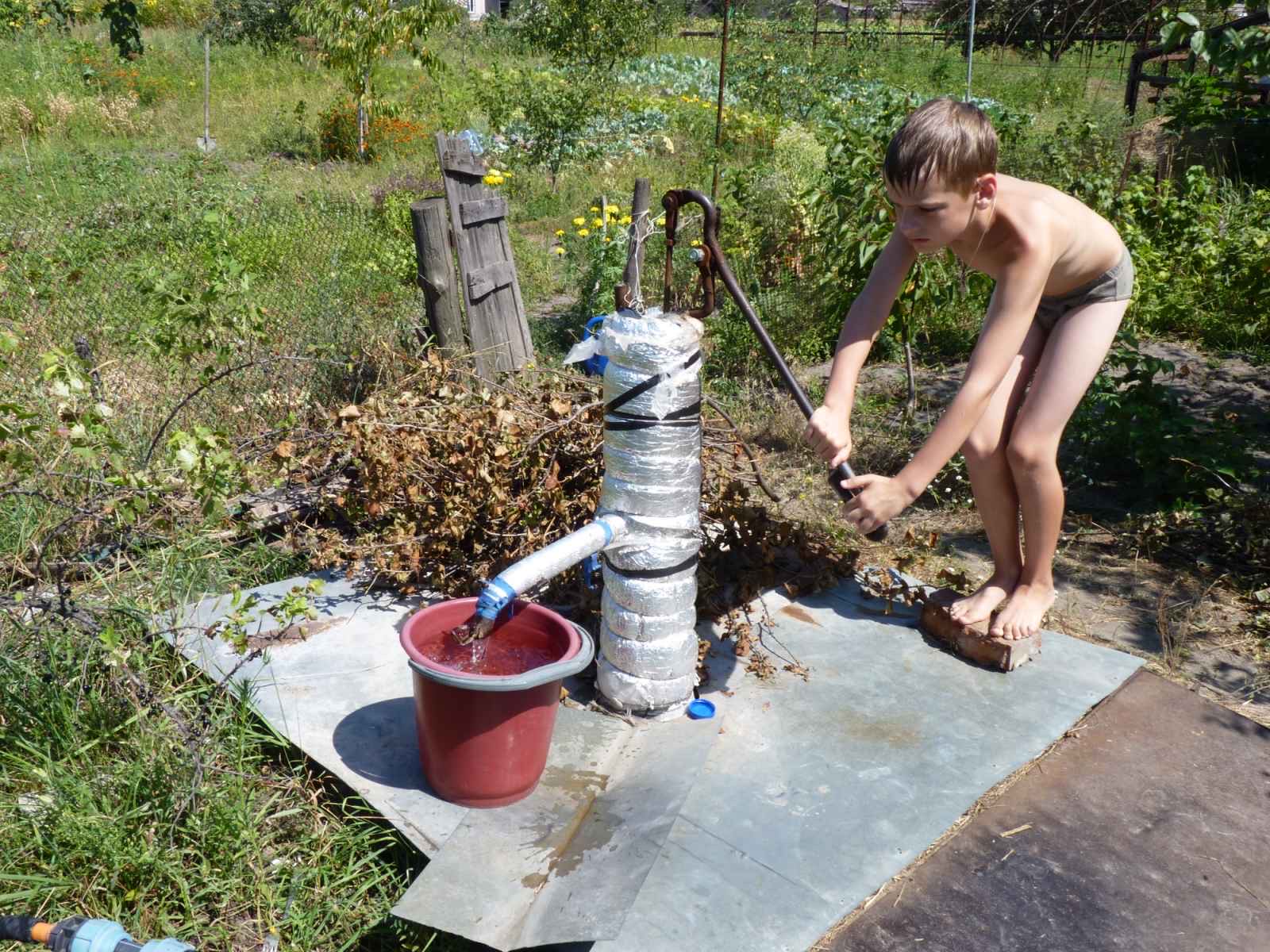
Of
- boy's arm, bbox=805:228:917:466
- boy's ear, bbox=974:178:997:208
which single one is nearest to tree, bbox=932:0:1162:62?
boy's arm, bbox=805:228:917:466

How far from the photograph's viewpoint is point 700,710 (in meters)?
2.73

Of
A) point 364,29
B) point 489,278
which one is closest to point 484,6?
point 364,29

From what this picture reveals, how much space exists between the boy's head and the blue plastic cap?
1287mm

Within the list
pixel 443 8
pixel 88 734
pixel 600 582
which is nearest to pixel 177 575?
pixel 88 734

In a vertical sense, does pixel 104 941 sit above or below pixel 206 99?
below

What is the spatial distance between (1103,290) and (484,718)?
194 centimetres

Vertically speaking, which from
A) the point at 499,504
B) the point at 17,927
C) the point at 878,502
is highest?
the point at 878,502

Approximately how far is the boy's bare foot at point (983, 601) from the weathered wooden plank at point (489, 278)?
96.6 inches

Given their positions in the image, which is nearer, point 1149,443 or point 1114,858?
point 1114,858

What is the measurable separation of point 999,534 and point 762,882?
53.4 inches

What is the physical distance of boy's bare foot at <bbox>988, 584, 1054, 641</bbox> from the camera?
2.95m

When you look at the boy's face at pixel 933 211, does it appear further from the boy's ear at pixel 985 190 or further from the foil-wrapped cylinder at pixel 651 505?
the foil-wrapped cylinder at pixel 651 505

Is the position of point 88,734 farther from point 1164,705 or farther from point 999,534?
point 1164,705

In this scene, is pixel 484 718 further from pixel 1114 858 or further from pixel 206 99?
pixel 206 99
